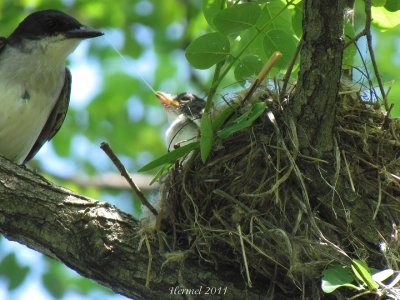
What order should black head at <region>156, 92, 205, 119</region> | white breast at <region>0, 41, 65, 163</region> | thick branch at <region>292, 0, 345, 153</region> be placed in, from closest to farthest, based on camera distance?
thick branch at <region>292, 0, 345, 153</region>
white breast at <region>0, 41, 65, 163</region>
black head at <region>156, 92, 205, 119</region>

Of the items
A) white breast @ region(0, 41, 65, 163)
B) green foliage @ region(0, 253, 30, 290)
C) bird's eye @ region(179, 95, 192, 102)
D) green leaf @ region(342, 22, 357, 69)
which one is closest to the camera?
green leaf @ region(342, 22, 357, 69)

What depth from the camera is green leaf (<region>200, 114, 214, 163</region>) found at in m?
3.48

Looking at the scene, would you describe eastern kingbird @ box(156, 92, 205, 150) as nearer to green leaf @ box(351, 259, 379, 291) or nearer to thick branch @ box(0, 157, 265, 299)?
thick branch @ box(0, 157, 265, 299)

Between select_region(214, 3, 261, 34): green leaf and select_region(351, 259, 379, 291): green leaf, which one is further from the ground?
select_region(214, 3, 261, 34): green leaf

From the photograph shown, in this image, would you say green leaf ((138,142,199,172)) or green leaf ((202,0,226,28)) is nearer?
green leaf ((138,142,199,172))

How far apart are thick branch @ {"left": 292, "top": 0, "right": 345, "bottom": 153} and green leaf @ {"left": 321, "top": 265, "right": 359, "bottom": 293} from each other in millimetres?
713

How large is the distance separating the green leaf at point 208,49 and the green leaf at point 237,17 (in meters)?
0.06

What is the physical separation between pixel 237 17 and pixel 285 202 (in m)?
0.97

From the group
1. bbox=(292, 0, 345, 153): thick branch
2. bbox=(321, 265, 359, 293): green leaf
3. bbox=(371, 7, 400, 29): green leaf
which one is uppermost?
bbox=(371, 7, 400, 29): green leaf

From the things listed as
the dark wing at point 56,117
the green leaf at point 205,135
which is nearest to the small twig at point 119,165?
the green leaf at point 205,135

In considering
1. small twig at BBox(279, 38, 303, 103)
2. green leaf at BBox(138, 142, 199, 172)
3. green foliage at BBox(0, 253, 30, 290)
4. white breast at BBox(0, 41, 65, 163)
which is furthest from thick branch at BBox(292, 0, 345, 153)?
green foliage at BBox(0, 253, 30, 290)

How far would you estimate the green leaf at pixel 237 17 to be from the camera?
351 cm

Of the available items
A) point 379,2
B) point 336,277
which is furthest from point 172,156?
point 379,2

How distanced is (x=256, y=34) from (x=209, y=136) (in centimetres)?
62
